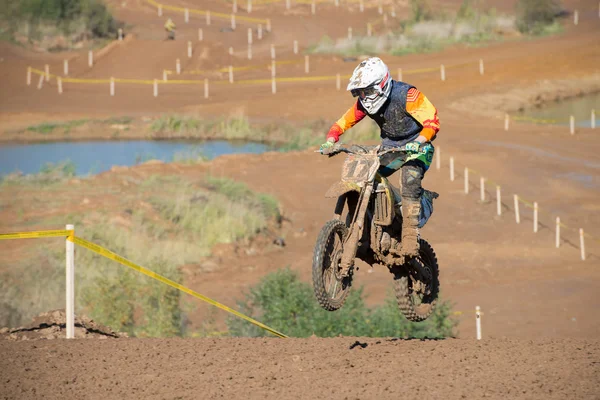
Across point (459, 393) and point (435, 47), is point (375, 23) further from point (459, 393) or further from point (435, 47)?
point (459, 393)

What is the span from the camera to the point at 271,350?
1109cm

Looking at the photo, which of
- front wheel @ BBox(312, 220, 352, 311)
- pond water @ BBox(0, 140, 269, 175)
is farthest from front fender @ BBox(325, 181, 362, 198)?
pond water @ BBox(0, 140, 269, 175)

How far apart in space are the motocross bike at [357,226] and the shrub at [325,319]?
6.60m

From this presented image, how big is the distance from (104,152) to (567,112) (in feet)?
69.8

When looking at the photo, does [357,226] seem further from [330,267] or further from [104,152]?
[104,152]

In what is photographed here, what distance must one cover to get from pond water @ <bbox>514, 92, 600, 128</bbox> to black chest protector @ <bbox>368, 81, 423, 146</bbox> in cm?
3442

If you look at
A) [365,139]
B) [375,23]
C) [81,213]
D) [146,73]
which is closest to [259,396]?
[81,213]

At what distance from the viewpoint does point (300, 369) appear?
33.6ft

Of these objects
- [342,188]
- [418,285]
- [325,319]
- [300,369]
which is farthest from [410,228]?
[325,319]

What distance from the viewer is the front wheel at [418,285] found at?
10805 mm

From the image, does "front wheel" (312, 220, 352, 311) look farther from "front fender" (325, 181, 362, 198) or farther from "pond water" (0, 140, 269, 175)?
"pond water" (0, 140, 269, 175)

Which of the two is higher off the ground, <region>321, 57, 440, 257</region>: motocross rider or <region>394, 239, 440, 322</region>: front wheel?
<region>321, 57, 440, 257</region>: motocross rider

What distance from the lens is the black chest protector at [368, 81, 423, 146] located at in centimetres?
1023

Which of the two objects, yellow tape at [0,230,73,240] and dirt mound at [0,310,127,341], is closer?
yellow tape at [0,230,73,240]
